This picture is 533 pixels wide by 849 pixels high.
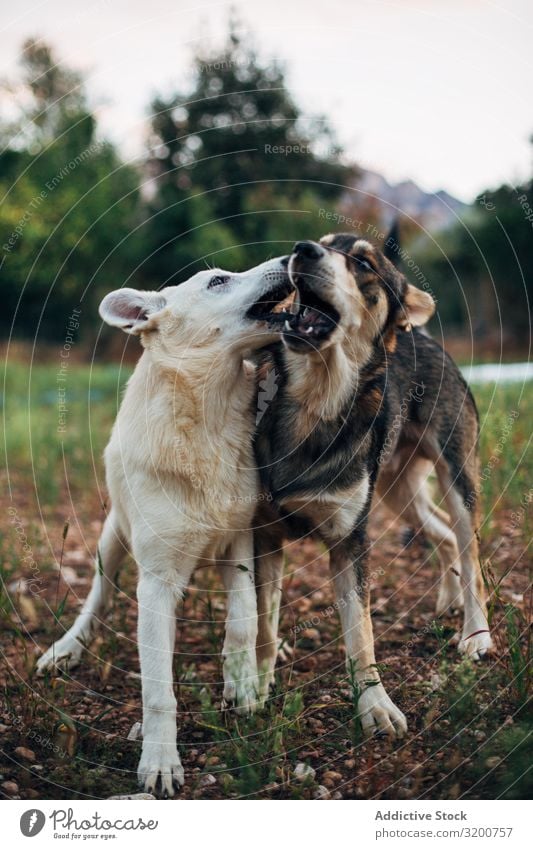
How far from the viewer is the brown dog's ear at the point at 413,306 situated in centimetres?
522

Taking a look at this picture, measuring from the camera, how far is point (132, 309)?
4973 millimetres

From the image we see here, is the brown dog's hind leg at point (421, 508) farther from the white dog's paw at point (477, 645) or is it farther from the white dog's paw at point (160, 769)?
the white dog's paw at point (160, 769)

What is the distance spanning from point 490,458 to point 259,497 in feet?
11.2

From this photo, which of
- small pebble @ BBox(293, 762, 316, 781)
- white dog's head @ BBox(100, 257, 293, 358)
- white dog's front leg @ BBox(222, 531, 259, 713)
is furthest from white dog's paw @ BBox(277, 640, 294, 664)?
white dog's head @ BBox(100, 257, 293, 358)

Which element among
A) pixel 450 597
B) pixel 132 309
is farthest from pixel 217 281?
pixel 450 597

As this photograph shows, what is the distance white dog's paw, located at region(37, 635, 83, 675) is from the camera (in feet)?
18.2

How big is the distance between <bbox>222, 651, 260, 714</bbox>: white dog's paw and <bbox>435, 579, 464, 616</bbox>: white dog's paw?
6.89 feet

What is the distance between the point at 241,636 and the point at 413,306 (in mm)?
2195

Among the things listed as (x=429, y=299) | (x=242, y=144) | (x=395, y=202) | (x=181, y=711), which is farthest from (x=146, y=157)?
(x=181, y=711)

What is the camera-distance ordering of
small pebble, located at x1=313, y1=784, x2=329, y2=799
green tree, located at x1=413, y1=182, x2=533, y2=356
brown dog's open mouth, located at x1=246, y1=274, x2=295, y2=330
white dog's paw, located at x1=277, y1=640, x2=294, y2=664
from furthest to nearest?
green tree, located at x1=413, y1=182, x2=533, y2=356, white dog's paw, located at x1=277, y1=640, x2=294, y2=664, brown dog's open mouth, located at x1=246, y1=274, x2=295, y2=330, small pebble, located at x1=313, y1=784, x2=329, y2=799

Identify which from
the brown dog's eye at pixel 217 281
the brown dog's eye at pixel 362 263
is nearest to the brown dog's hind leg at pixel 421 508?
the brown dog's eye at pixel 362 263

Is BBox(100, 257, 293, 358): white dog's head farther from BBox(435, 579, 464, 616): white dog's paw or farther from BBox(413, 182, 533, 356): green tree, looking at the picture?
BBox(413, 182, 533, 356): green tree

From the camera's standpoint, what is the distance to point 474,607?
19.1 ft

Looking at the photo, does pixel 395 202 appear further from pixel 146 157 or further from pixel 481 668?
pixel 146 157
